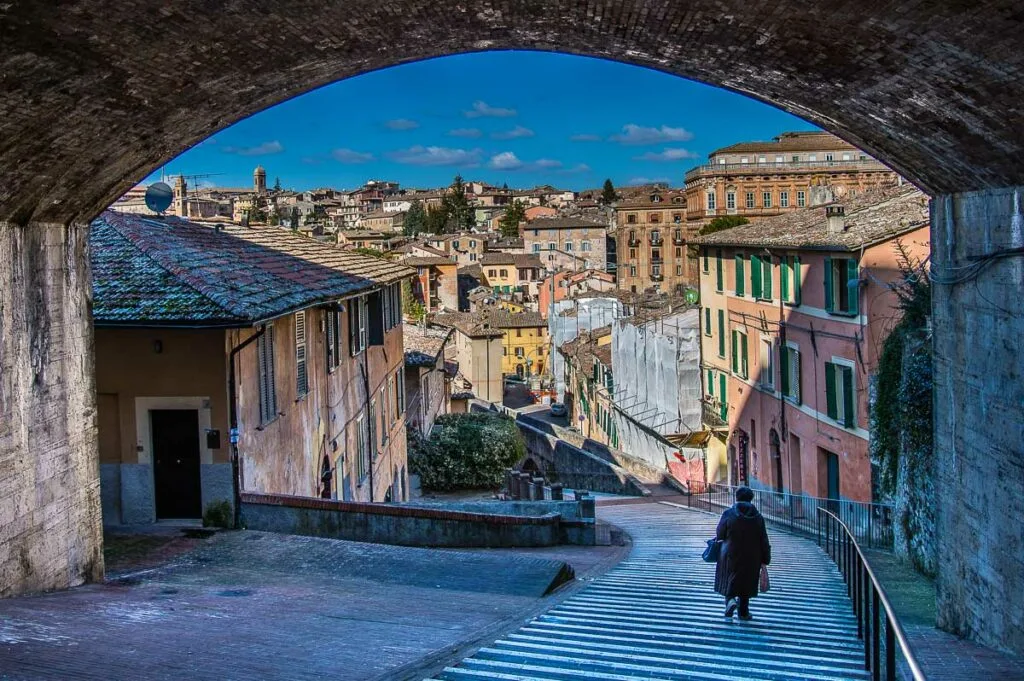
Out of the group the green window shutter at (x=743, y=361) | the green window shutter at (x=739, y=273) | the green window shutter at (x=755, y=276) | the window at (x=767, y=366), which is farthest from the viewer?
the green window shutter at (x=743, y=361)

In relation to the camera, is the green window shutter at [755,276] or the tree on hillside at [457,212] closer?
the green window shutter at [755,276]

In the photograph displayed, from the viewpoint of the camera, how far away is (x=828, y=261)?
25.1 metres

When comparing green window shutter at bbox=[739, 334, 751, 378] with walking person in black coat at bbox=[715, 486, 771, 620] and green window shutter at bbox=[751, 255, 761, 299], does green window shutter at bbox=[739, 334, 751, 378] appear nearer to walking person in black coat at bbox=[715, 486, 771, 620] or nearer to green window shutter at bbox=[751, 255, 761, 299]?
green window shutter at bbox=[751, 255, 761, 299]

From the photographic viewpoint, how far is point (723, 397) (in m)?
35.8

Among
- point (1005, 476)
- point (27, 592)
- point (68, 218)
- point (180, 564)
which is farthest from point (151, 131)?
point (1005, 476)

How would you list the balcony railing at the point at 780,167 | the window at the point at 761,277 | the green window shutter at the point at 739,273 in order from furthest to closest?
the balcony railing at the point at 780,167, the green window shutter at the point at 739,273, the window at the point at 761,277

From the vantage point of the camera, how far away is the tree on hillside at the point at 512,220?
450 feet

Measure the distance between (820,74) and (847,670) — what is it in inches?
190

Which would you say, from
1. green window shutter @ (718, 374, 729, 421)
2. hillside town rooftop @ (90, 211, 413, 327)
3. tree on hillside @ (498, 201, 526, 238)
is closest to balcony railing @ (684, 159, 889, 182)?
green window shutter @ (718, 374, 729, 421)

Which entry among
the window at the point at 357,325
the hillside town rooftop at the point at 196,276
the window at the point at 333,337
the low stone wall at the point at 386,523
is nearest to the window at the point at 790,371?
the window at the point at 357,325

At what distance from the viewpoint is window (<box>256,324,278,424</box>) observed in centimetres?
1540

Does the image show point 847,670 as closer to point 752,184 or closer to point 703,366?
point 703,366

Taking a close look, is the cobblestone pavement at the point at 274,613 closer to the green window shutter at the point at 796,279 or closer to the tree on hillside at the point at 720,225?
the green window shutter at the point at 796,279

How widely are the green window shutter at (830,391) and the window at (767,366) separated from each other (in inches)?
171
